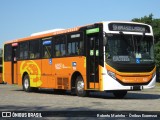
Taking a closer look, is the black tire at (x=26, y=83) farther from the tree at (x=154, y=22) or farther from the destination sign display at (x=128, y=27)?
the tree at (x=154, y=22)

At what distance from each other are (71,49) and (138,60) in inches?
146

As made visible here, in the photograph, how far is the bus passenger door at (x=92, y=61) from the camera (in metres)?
19.7

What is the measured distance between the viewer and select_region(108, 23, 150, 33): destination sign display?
19469 millimetres

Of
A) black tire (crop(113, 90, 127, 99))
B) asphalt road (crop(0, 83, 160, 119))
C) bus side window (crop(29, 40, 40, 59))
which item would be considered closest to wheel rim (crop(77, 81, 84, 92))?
asphalt road (crop(0, 83, 160, 119))

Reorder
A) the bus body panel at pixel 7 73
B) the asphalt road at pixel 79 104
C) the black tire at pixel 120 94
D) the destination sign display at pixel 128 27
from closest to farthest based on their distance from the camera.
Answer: the asphalt road at pixel 79 104
the destination sign display at pixel 128 27
the black tire at pixel 120 94
the bus body panel at pixel 7 73

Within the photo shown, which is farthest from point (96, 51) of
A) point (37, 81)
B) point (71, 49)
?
point (37, 81)

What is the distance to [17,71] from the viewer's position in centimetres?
2830

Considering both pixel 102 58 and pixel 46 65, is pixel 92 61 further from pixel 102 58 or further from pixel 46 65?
pixel 46 65

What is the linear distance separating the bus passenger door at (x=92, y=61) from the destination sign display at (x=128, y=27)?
88cm

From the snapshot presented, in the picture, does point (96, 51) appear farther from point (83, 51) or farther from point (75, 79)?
point (75, 79)

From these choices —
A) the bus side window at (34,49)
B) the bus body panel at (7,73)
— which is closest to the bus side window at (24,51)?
the bus side window at (34,49)

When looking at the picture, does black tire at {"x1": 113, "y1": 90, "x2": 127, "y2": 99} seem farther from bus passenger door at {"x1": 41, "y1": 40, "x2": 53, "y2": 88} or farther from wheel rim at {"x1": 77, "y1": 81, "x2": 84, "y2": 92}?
bus passenger door at {"x1": 41, "y1": 40, "x2": 53, "y2": 88}

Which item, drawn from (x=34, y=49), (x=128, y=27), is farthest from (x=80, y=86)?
(x=34, y=49)

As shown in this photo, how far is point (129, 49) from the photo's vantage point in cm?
1942
